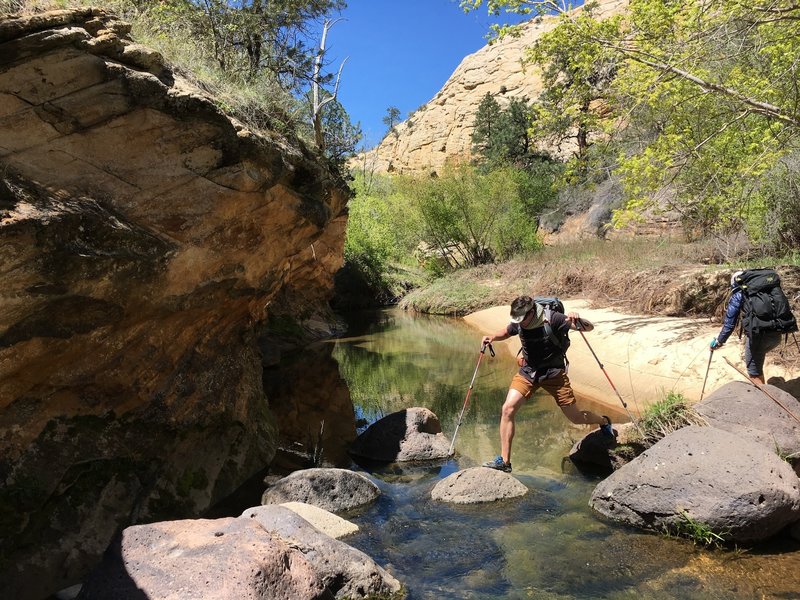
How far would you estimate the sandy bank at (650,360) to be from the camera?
999 cm

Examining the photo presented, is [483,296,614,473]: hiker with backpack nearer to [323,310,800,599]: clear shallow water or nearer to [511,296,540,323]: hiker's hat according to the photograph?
[511,296,540,323]: hiker's hat

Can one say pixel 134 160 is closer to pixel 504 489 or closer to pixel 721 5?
pixel 504 489

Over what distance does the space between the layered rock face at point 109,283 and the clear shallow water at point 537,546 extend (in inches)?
94.3

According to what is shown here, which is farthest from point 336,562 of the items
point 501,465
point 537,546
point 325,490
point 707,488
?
point 707,488

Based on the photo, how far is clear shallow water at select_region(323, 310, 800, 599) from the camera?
4.70 m

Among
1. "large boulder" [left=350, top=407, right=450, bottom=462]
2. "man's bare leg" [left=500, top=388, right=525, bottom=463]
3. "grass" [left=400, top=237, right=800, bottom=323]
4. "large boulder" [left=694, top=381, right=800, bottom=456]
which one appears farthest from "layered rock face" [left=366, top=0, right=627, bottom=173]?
"large boulder" [left=694, top=381, right=800, bottom=456]

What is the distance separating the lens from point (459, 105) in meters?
71.2

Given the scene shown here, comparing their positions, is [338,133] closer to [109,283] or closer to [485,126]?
[109,283]

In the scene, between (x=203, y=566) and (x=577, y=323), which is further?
(x=577, y=323)

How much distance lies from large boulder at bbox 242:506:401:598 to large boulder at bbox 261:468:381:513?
171 cm

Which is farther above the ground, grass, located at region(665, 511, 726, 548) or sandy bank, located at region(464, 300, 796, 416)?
sandy bank, located at region(464, 300, 796, 416)

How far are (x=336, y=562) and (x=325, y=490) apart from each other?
2.19m

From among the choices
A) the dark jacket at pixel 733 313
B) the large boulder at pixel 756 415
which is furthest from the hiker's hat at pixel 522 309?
the dark jacket at pixel 733 313

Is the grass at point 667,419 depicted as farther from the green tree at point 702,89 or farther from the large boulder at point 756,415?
the green tree at point 702,89
